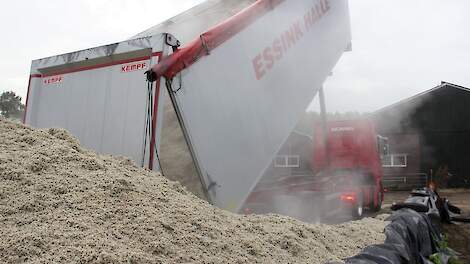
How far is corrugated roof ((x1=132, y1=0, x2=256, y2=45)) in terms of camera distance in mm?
5398

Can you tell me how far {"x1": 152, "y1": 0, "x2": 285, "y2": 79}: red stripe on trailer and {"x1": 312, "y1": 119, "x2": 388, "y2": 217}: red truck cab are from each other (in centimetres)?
488

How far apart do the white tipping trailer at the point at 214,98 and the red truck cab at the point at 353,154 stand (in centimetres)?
421

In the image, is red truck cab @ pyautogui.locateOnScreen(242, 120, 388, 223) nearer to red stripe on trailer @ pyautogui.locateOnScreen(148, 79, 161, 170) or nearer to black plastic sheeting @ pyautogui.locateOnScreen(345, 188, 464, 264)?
black plastic sheeting @ pyautogui.locateOnScreen(345, 188, 464, 264)

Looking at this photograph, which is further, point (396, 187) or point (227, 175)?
point (396, 187)

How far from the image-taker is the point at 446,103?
2227 cm

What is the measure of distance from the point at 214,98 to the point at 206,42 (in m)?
0.48

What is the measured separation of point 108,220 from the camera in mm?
2053

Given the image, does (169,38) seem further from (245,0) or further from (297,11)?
(245,0)

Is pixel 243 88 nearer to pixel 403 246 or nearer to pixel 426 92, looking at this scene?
pixel 403 246

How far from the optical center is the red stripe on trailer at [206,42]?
3129 mm

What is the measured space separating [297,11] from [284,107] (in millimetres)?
1459

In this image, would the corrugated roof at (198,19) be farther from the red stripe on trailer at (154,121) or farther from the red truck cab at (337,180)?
the red truck cab at (337,180)

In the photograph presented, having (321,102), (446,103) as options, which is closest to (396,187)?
(446,103)

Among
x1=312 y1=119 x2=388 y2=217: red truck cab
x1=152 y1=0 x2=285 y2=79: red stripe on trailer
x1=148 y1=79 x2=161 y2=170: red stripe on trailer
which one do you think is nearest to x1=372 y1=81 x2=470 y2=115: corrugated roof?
x1=312 y1=119 x2=388 y2=217: red truck cab
